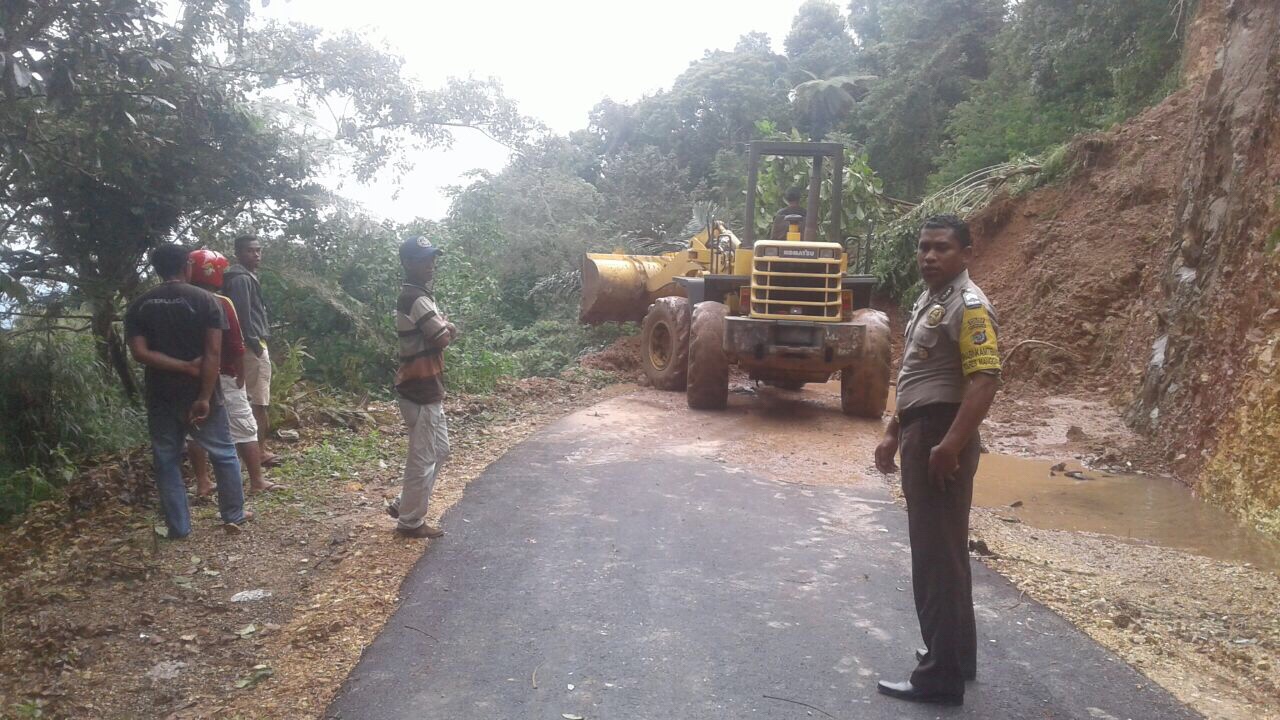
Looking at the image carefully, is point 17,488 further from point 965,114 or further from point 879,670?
point 965,114

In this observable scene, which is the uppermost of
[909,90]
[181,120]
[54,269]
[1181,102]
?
[909,90]

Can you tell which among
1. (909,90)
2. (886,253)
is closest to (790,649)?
(886,253)

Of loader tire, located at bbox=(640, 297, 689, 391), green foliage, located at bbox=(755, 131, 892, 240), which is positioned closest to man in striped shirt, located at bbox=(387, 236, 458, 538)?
loader tire, located at bbox=(640, 297, 689, 391)

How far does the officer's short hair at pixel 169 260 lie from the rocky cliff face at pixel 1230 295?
6991mm

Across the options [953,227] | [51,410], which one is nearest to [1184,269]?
[953,227]

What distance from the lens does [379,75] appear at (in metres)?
15.0

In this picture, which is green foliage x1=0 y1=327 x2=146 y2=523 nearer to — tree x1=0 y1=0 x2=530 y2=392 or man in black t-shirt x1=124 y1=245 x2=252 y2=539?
tree x1=0 y1=0 x2=530 y2=392

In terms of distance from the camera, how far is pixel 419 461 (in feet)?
18.3

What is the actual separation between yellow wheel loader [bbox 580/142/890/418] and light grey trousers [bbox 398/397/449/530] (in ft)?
15.5

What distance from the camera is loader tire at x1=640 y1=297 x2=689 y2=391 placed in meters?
11.8

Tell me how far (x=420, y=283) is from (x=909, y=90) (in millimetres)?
24184

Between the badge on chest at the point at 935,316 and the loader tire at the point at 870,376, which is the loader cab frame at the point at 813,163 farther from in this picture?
the badge on chest at the point at 935,316

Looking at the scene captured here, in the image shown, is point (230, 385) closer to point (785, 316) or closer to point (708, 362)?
point (708, 362)

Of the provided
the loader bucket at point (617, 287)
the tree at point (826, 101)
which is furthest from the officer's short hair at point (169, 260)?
the tree at point (826, 101)
